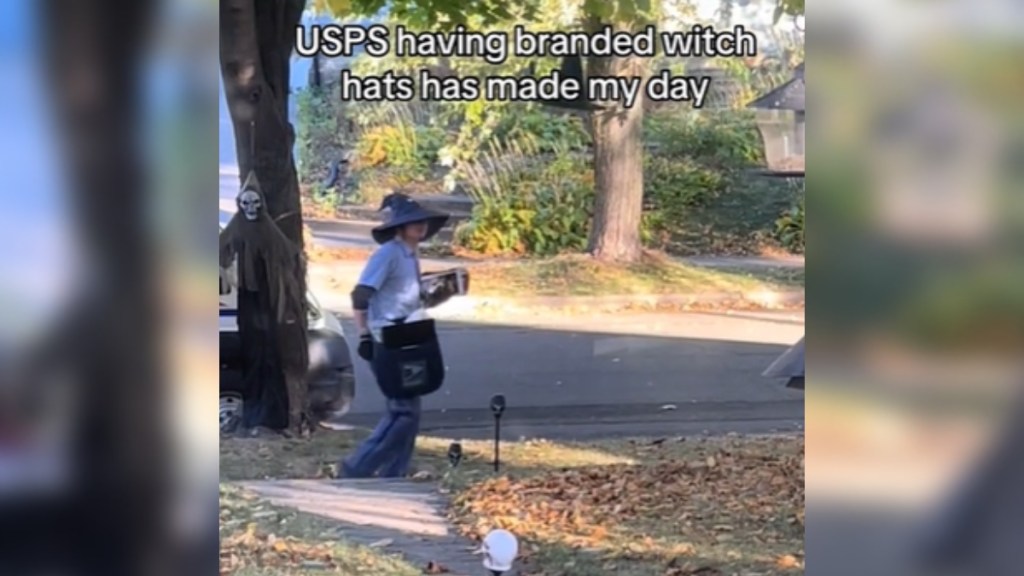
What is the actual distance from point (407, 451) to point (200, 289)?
2.36ft

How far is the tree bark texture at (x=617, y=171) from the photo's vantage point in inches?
126

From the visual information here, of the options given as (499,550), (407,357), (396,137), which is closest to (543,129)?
(396,137)

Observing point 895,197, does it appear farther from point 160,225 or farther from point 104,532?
point 104,532

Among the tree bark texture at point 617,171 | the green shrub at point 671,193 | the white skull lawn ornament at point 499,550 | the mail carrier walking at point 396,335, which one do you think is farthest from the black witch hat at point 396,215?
the white skull lawn ornament at point 499,550

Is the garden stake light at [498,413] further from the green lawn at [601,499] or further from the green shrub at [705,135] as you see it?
the green shrub at [705,135]

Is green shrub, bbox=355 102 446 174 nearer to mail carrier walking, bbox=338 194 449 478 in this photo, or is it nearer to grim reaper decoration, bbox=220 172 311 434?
mail carrier walking, bbox=338 194 449 478

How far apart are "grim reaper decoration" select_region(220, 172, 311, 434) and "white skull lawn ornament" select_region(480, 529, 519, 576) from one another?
0.60m

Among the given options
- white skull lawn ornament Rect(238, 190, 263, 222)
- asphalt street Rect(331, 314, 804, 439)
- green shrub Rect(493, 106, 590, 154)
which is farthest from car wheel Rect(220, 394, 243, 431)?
green shrub Rect(493, 106, 590, 154)

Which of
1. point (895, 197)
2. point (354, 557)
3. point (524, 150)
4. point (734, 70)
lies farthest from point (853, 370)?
point (354, 557)

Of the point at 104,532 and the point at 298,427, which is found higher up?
the point at 298,427

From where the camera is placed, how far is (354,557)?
3.38 metres

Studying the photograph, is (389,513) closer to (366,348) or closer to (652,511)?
(366,348)

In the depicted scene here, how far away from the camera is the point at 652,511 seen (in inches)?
135

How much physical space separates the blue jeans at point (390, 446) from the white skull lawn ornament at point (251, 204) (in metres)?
0.62
